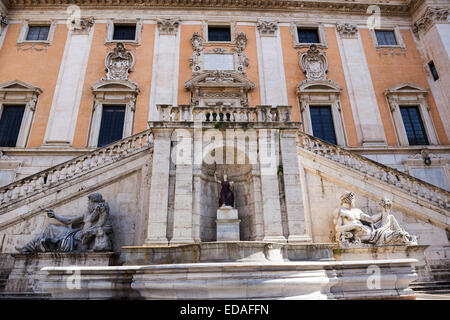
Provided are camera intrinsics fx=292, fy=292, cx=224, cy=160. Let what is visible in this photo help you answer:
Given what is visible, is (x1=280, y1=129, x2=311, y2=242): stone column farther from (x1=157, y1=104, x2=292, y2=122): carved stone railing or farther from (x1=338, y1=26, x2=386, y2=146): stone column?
(x1=338, y1=26, x2=386, y2=146): stone column

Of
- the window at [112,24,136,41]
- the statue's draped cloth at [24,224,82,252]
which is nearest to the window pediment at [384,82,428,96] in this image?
the window at [112,24,136,41]

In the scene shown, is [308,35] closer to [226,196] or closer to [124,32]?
[124,32]

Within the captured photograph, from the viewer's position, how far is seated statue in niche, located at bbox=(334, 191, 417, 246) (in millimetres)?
7934

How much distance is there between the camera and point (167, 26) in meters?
16.7

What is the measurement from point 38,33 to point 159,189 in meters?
14.4

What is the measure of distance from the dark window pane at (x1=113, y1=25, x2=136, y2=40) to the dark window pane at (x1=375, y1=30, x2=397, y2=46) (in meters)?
14.3

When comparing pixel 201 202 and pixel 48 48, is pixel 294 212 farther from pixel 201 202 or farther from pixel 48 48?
pixel 48 48

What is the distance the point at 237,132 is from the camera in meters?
9.06

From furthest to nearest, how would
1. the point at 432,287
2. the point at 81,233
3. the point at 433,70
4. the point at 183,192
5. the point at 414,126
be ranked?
1. the point at 433,70
2. the point at 414,126
3. the point at 183,192
4. the point at 81,233
5. the point at 432,287

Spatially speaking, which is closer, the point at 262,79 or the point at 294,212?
the point at 294,212

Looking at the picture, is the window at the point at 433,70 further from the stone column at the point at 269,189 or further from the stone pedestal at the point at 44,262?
the stone pedestal at the point at 44,262

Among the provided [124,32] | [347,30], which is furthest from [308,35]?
[124,32]
